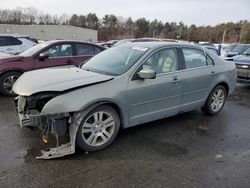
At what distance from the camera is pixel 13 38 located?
12484mm

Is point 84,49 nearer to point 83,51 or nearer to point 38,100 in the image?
point 83,51

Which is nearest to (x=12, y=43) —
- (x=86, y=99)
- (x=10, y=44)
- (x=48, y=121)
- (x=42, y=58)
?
(x=10, y=44)

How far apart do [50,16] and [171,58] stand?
320ft

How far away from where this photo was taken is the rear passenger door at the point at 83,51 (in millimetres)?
8117

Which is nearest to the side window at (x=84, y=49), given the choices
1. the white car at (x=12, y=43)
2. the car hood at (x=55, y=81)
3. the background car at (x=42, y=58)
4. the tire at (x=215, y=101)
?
the background car at (x=42, y=58)

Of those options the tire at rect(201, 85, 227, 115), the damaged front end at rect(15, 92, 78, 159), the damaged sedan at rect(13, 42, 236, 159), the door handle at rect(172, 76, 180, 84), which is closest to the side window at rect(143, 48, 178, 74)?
the damaged sedan at rect(13, 42, 236, 159)

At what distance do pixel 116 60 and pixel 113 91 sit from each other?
36.3 inches

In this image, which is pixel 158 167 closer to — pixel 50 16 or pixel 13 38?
pixel 13 38

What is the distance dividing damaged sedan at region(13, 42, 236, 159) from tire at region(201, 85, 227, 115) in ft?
0.54

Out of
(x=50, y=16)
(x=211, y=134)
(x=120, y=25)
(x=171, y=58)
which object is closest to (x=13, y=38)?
(x=171, y=58)

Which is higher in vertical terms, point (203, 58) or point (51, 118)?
point (203, 58)

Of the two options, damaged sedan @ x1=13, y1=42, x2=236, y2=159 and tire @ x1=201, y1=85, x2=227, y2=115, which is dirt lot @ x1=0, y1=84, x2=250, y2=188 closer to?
damaged sedan @ x1=13, y1=42, x2=236, y2=159

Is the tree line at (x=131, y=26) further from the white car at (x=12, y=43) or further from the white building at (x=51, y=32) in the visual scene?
the white car at (x=12, y=43)

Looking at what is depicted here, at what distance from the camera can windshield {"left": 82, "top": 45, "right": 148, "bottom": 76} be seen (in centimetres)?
432
